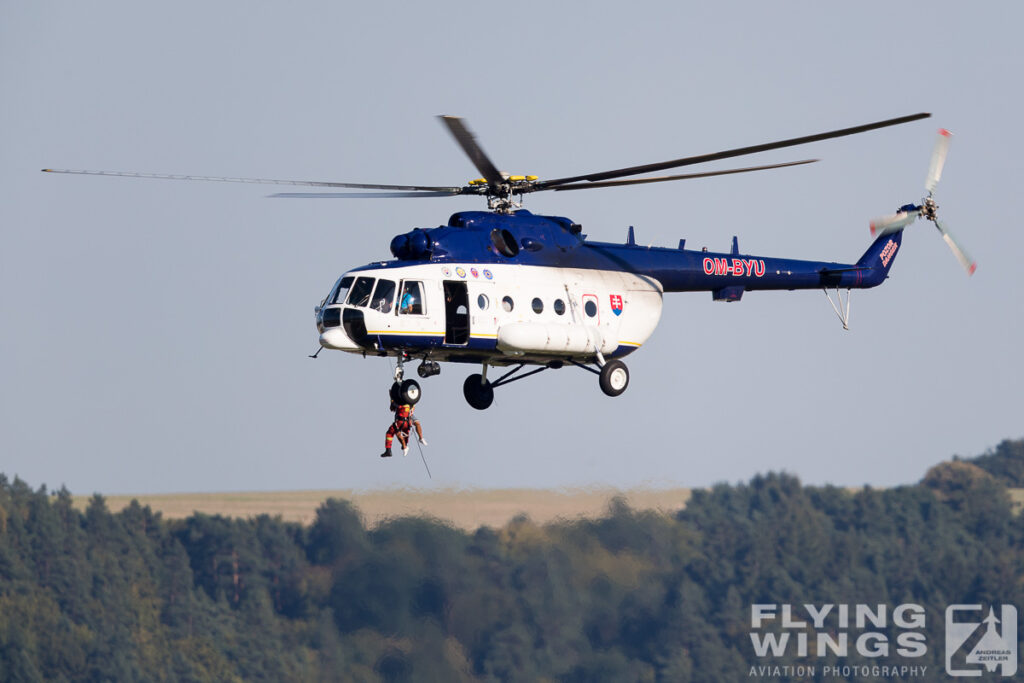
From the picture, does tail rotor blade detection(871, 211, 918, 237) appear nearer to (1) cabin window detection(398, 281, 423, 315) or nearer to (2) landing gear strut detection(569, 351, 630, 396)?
(2) landing gear strut detection(569, 351, 630, 396)

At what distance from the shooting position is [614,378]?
3038cm

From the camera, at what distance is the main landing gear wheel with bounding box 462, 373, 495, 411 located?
30094mm

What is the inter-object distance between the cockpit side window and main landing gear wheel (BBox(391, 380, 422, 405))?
1.71 metres

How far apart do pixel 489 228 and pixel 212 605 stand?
140 feet

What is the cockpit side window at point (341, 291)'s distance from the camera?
2725cm

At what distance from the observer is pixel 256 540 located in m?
68.8

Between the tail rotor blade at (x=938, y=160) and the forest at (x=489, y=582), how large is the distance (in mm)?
13623

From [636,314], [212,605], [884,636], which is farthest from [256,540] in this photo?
[636,314]

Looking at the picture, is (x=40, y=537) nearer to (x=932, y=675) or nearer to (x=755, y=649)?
(x=755, y=649)
